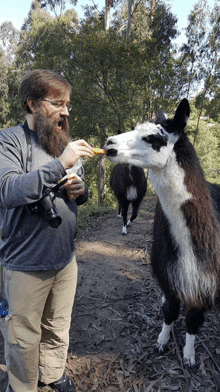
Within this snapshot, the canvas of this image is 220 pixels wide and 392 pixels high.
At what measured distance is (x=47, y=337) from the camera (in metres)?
2.12

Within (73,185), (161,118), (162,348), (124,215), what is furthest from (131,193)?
(73,185)

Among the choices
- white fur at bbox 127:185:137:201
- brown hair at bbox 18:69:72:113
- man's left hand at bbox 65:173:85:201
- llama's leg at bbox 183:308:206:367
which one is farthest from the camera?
white fur at bbox 127:185:137:201

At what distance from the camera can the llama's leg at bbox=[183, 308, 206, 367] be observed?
2414 millimetres

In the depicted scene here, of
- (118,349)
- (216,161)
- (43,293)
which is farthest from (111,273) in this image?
(216,161)

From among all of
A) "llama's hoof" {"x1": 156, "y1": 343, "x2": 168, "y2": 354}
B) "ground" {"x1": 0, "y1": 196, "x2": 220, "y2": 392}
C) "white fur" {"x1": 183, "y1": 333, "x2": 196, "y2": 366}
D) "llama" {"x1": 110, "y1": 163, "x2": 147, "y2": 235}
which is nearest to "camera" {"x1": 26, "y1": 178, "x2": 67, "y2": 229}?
"ground" {"x1": 0, "y1": 196, "x2": 220, "y2": 392}

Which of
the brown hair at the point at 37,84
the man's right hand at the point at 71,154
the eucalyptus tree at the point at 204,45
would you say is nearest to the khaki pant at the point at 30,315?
the man's right hand at the point at 71,154

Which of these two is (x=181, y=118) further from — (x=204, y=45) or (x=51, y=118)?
(x=204, y=45)

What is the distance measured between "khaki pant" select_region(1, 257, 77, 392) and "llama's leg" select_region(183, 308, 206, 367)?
46.5 inches

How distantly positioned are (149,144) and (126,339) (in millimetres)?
2262

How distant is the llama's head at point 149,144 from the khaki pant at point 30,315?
Result: 0.95 meters

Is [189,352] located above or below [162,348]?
above

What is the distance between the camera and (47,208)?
154 centimetres

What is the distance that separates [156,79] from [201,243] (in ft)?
33.5

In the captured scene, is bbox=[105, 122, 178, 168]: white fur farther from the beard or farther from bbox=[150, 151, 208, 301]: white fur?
the beard
